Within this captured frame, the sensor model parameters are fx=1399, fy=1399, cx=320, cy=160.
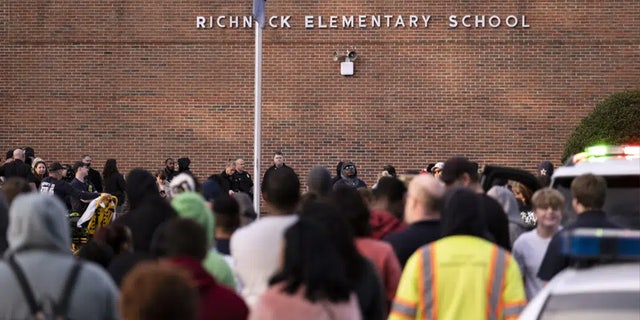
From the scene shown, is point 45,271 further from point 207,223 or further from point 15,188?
point 15,188

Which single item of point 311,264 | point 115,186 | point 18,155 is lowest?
point 115,186

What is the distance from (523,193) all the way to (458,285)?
5.00m

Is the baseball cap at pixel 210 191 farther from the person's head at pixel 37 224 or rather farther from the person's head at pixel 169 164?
the person's head at pixel 169 164

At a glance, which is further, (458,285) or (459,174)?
(459,174)

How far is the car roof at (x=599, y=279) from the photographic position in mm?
5875

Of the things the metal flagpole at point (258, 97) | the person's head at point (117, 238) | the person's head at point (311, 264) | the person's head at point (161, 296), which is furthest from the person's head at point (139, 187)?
the metal flagpole at point (258, 97)

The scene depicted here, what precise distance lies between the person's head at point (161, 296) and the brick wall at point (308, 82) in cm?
2416

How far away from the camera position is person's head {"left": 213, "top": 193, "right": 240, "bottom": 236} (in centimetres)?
840

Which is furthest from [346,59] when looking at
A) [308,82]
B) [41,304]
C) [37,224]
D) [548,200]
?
[41,304]

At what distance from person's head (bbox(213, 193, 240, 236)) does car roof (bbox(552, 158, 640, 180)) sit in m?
2.50

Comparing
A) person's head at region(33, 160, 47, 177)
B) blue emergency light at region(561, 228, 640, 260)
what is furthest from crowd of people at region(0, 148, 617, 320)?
person's head at region(33, 160, 47, 177)

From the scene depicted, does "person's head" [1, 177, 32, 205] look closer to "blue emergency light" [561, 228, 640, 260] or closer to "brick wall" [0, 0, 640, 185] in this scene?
"blue emergency light" [561, 228, 640, 260]

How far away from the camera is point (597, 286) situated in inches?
232

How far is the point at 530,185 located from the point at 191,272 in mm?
6343
